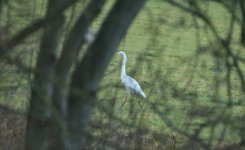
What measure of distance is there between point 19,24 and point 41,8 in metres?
0.36

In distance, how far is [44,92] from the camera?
12.1 ft

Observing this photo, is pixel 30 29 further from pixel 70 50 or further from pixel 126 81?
pixel 126 81

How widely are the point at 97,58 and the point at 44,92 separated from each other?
1.23ft

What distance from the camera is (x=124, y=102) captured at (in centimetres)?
652

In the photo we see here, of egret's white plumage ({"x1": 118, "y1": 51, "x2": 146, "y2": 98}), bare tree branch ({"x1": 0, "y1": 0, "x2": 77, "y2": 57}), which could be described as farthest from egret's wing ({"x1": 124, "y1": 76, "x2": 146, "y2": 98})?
bare tree branch ({"x1": 0, "y1": 0, "x2": 77, "y2": 57})

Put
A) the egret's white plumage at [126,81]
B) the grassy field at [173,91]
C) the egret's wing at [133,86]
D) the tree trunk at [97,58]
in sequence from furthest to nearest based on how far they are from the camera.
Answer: the egret's wing at [133,86], the egret's white plumage at [126,81], the grassy field at [173,91], the tree trunk at [97,58]

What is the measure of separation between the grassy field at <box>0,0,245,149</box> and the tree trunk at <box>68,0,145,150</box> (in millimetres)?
179

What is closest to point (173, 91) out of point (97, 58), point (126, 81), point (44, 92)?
point (97, 58)

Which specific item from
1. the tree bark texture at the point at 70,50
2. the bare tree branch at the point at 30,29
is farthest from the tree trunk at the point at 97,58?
the bare tree branch at the point at 30,29

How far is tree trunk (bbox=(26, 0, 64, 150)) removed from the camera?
12.2 feet

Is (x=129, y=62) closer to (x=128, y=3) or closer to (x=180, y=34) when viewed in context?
(x=180, y=34)

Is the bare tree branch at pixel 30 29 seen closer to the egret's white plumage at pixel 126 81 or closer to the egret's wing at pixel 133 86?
the egret's white plumage at pixel 126 81

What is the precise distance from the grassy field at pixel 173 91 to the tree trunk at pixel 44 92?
267 millimetres

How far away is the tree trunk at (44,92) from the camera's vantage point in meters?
3.71
